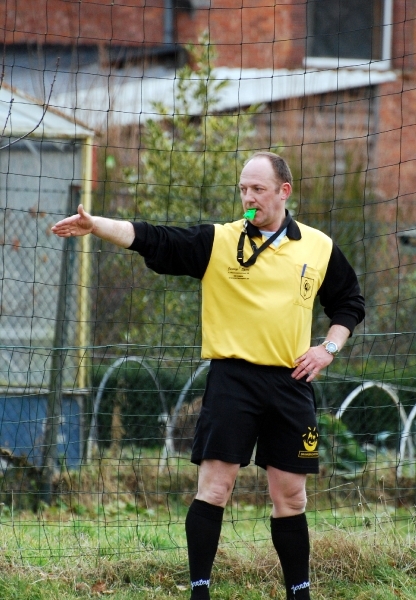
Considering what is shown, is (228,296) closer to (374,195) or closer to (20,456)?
(20,456)

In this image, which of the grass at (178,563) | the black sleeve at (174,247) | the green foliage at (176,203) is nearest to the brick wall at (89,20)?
the green foliage at (176,203)

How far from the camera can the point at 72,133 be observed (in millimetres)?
7445

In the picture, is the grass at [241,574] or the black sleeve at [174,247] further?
the grass at [241,574]

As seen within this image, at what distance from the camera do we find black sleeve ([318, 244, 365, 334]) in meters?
3.96

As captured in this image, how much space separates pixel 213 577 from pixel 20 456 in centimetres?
207

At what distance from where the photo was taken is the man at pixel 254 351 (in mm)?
3676

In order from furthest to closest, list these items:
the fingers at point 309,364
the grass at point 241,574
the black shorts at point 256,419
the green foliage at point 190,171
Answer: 1. the green foliage at point 190,171
2. the grass at point 241,574
3. the fingers at point 309,364
4. the black shorts at point 256,419

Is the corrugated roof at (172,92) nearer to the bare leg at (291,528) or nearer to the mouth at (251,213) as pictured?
the mouth at (251,213)

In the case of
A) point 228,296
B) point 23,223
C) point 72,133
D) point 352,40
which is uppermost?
point 352,40

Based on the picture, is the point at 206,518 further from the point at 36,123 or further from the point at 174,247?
the point at 36,123

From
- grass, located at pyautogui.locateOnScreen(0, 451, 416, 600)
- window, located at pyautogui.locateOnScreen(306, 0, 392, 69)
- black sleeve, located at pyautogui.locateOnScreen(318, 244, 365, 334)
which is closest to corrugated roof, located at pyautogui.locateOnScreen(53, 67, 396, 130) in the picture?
window, located at pyautogui.locateOnScreen(306, 0, 392, 69)

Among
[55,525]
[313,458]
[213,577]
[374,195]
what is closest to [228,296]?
[313,458]

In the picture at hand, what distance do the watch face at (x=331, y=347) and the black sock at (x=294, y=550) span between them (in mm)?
690

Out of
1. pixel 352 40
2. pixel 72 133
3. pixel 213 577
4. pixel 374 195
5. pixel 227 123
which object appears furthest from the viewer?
pixel 352 40
